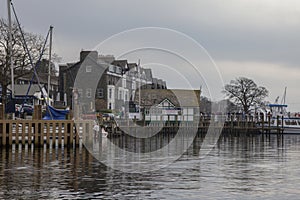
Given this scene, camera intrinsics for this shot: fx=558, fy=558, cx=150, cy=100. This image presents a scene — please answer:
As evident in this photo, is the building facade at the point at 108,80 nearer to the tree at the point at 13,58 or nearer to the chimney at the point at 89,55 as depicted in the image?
the chimney at the point at 89,55

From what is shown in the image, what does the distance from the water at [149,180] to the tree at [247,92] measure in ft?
278

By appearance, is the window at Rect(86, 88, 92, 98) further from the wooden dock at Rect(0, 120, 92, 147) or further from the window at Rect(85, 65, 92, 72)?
the wooden dock at Rect(0, 120, 92, 147)

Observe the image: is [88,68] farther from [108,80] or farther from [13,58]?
[13,58]

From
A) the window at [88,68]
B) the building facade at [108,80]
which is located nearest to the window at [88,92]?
the building facade at [108,80]

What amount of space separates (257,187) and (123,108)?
289ft

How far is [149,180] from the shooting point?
63.0 feet

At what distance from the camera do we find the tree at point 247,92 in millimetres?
111062

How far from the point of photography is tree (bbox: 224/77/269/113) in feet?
364

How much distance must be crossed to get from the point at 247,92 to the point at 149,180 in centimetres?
9451

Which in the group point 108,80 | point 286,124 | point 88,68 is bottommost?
point 286,124

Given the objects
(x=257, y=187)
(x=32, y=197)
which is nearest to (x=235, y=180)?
(x=257, y=187)

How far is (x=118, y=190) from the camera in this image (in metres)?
16.8

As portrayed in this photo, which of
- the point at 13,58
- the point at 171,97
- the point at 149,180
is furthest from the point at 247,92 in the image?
the point at 149,180

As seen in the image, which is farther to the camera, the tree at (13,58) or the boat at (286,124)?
the boat at (286,124)
